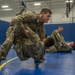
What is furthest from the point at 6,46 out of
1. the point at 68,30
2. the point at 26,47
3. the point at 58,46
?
the point at 68,30

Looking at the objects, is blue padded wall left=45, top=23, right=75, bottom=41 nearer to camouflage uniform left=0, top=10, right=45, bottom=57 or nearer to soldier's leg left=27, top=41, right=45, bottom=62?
camouflage uniform left=0, top=10, right=45, bottom=57

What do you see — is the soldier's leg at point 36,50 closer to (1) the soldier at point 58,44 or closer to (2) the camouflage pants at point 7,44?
(2) the camouflage pants at point 7,44

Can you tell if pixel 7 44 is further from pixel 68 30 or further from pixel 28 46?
pixel 68 30

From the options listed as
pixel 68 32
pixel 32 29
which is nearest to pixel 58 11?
pixel 68 32

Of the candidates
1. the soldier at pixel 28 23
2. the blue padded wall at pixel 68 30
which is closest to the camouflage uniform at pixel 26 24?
the soldier at pixel 28 23

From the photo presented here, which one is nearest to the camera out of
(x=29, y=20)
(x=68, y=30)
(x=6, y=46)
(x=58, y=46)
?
(x=6, y=46)

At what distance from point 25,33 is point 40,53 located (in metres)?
0.62

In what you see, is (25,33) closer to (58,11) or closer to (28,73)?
(28,73)

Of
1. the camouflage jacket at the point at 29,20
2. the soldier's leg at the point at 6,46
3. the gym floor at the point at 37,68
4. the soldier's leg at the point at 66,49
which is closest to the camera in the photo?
the gym floor at the point at 37,68

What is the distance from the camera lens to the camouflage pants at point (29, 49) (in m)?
4.77

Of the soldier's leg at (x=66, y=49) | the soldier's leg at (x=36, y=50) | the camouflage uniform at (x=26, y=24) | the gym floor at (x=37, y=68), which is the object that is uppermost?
the camouflage uniform at (x=26, y=24)

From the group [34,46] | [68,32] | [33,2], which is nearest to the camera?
[34,46]

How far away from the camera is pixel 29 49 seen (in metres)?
4.89

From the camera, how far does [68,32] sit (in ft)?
69.2
